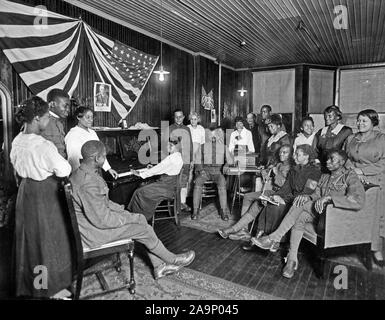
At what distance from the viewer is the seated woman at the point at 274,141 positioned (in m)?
4.63

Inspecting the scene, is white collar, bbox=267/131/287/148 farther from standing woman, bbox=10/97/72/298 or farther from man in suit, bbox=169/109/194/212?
standing woman, bbox=10/97/72/298

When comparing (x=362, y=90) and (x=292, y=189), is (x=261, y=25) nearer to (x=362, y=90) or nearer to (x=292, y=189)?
(x=292, y=189)

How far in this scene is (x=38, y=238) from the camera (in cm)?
243

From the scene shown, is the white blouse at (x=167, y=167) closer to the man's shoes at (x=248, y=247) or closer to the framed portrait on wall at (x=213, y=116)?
the man's shoes at (x=248, y=247)

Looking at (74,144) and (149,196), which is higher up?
(74,144)

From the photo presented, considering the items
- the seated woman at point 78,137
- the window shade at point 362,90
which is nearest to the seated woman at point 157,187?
the seated woman at point 78,137

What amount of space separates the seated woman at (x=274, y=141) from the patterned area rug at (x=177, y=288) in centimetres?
222

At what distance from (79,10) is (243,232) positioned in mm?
4097

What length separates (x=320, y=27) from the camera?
5660mm

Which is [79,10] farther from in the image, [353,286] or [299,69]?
[299,69]

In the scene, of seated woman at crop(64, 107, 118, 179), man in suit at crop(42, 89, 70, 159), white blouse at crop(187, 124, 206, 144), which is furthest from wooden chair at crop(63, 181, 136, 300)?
white blouse at crop(187, 124, 206, 144)

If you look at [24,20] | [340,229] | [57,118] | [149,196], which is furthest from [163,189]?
[24,20]

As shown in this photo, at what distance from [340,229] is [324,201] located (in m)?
0.32
